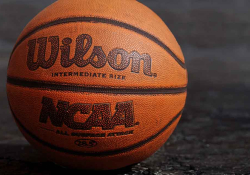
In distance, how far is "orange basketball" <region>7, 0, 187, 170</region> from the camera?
1965mm

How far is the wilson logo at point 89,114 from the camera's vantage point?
6.43 ft

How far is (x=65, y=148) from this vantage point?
2096 millimetres

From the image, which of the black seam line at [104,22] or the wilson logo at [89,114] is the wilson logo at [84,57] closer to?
the black seam line at [104,22]

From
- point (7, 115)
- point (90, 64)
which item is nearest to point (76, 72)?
point (90, 64)

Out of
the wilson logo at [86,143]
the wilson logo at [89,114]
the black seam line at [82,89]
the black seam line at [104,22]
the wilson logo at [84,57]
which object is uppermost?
the black seam line at [104,22]

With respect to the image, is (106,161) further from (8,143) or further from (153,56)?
(8,143)

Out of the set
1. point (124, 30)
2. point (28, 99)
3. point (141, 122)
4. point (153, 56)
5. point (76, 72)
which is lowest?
point (141, 122)

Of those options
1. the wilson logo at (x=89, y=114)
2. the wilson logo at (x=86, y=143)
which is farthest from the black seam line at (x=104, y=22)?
the wilson logo at (x=86, y=143)

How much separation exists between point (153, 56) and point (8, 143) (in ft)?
6.96

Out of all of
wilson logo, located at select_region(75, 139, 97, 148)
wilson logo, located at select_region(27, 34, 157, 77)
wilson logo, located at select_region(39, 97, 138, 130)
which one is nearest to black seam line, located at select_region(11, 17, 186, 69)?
wilson logo, located at select_region(27, 34, 157, 77)

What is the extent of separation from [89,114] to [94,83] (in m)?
0.20

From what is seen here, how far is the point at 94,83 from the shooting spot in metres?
1.95

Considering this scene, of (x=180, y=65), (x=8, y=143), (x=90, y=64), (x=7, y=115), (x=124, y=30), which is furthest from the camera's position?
(x=7, y=115)

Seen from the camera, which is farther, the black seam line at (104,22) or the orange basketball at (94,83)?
the black seam line at (104,22)
